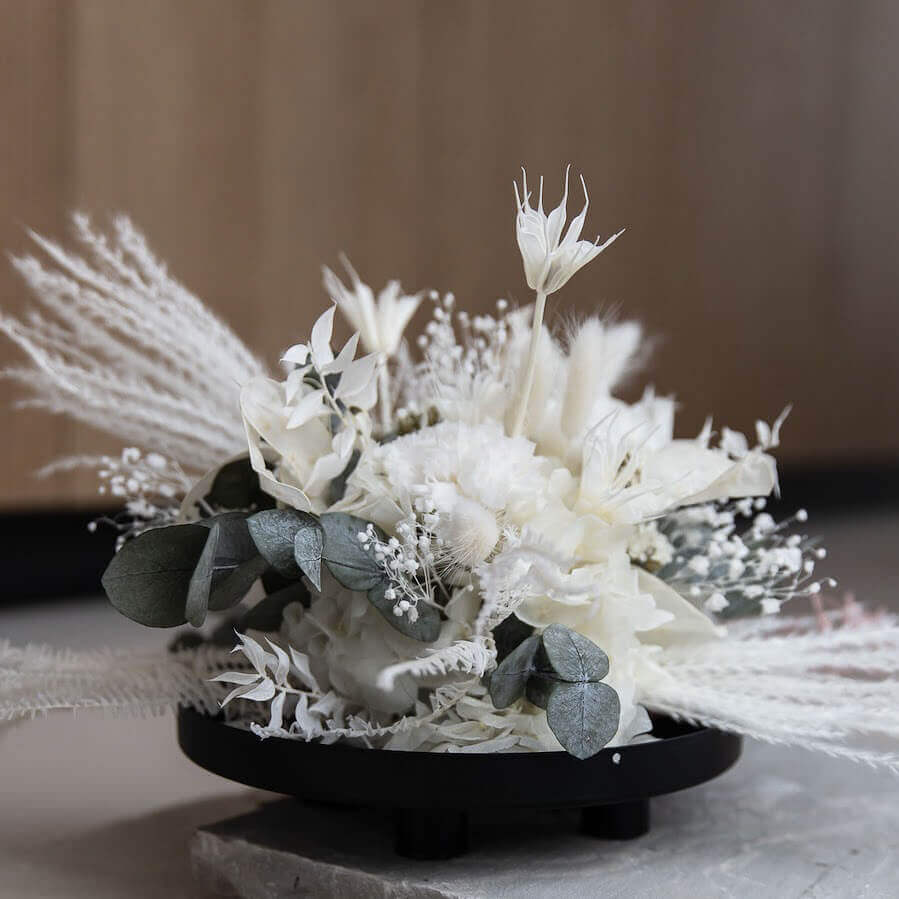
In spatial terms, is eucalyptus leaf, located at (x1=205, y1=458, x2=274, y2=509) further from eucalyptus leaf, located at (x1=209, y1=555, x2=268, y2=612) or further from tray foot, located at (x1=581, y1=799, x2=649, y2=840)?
tray foot, located at (x1=581, y1=799, x2=649, y2=840)

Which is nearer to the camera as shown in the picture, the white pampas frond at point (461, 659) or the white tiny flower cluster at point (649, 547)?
the white pampas frond at point (461, 659)

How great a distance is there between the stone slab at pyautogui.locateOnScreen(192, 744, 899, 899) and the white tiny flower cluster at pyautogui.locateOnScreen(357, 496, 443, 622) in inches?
5.0

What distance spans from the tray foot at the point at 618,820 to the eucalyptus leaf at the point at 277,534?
0.21 meters

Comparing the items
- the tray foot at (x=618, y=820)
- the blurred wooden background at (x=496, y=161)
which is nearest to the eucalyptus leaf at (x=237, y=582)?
the tray foot at (x=618, y=820)

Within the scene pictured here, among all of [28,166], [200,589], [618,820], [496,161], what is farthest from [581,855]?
[496,161]

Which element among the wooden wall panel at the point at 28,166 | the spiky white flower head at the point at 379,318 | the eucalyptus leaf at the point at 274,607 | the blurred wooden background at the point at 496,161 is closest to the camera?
the eucalyptus leaf at the point at 274,607

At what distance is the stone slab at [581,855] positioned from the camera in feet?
1.78

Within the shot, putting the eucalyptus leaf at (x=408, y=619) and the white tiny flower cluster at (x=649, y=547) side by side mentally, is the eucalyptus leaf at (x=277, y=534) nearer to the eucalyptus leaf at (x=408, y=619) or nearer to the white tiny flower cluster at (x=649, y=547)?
the eucalyptus leaf at (x=408, y=619)

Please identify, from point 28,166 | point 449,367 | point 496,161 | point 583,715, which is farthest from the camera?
point 496,161

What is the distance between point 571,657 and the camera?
0.50m

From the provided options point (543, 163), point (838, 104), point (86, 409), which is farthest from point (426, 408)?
point (838, 104)

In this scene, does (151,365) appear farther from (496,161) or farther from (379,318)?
(496,161)

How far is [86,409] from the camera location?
26.1 inches

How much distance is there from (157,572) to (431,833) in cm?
17
